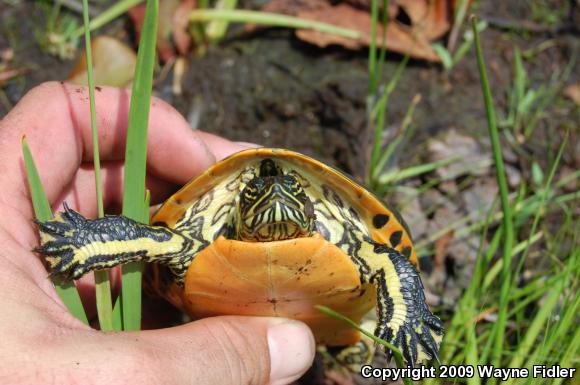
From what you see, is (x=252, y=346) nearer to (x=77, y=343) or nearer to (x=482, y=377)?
(x=77, y=343)

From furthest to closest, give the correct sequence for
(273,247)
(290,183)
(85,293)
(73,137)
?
(85,293) → (73,137) → (290,183) → (273,247)

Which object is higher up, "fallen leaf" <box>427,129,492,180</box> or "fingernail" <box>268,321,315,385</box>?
"fallen leaf" <box>427,129,492,180</box>

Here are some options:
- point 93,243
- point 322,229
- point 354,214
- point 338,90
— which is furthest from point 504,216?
point 338,90

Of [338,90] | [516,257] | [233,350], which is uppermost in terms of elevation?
[338,90]

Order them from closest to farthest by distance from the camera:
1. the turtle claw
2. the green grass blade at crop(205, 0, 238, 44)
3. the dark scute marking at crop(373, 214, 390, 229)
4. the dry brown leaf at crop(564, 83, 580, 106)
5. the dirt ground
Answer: the turtle claw < the dark scute marking at crop(373, 214, 390, 229) < the dirt ground < the dry brown leaf at crop(564, 83, 580, 106) < the green grass blade at crop(205, 0, 238, 44)

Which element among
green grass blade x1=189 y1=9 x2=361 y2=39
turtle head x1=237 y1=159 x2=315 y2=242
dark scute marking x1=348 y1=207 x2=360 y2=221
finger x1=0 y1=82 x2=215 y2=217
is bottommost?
dark scute marking x1=348 y1=207 x2=360 y2=221

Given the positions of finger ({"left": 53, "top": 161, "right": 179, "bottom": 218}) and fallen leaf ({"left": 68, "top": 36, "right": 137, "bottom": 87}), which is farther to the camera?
fallen leaf ({"left": 68, "top": 36, "right": 137, "bottom": 87})

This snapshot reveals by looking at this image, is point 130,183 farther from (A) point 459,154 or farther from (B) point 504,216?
(A) point 459,154

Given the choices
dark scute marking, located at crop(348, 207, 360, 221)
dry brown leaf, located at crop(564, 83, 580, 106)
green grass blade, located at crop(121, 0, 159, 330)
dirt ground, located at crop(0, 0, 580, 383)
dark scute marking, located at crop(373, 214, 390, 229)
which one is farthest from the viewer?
dry brown leaf, located at crop(564, 83, 580, 106)

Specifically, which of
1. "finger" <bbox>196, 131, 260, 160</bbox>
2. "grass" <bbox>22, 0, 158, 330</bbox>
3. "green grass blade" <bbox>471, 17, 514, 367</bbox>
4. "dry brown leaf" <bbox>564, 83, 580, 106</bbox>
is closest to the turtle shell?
"grass" <bbox>22, 0, 158, 330</bbox>

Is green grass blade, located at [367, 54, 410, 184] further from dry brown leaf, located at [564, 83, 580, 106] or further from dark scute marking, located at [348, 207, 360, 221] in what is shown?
dry brown leaf, located at [564, 83, 580, 106]
